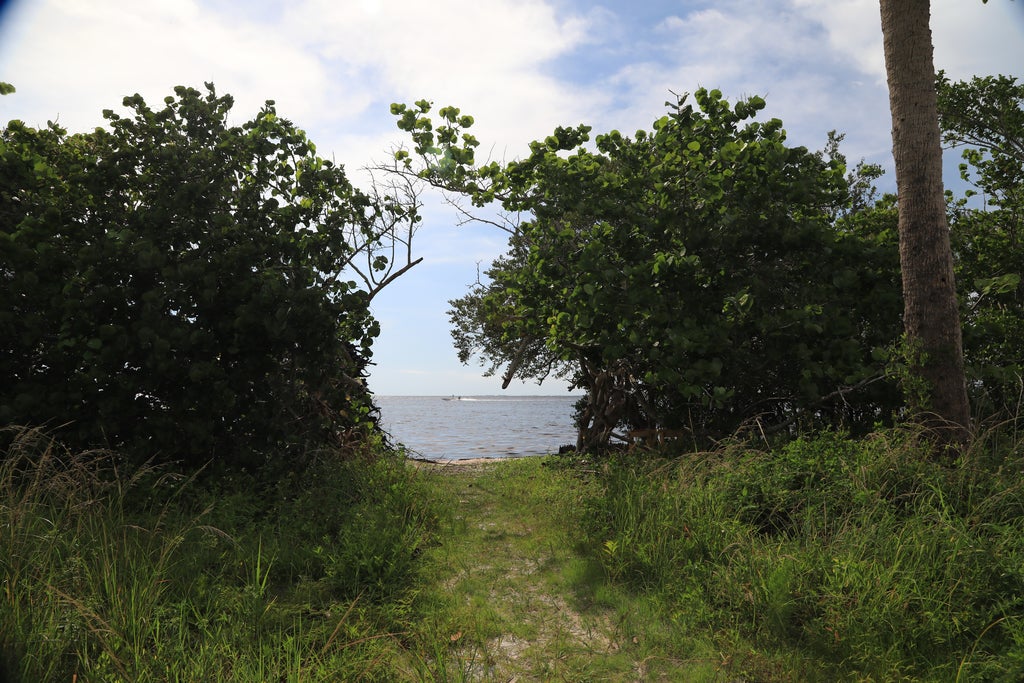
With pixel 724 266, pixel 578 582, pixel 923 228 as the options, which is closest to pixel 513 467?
pixel 724 266

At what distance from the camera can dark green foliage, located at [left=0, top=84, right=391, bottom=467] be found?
7.03 m

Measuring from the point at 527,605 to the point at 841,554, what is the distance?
7.40 ft

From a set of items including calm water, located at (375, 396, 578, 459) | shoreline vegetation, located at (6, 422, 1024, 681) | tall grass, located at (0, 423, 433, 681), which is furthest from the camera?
calm water, located at (375, 396, 578, 459)

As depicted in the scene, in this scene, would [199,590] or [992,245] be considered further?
[992,245]

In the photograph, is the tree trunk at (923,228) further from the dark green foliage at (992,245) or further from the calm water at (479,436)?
the calm water at (479,436)

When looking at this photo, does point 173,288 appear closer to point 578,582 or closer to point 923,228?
point 578,582

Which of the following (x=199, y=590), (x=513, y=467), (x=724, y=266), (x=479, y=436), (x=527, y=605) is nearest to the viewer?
(x=199, y=590)

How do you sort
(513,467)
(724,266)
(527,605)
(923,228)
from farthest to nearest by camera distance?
(513,467), (724,266), (923,228), (527,605)

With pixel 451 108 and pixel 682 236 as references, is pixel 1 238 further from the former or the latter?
pixel 682 236

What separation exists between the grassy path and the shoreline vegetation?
0.02 metres

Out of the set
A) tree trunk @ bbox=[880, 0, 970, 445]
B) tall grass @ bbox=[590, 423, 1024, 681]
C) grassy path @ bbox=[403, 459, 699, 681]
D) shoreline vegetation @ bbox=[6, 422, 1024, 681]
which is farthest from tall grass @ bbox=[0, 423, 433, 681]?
tree trunk @ bbox=[880, 0, 970, 445]

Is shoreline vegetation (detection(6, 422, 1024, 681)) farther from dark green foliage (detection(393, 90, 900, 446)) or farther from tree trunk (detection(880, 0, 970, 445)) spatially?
dark green foliage (detection(393, 90, 900, 446))

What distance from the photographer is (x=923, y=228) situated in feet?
22.0

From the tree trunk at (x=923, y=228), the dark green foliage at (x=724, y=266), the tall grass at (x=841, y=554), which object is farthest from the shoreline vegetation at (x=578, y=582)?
the dark green foliage at (x=724, y=266)
